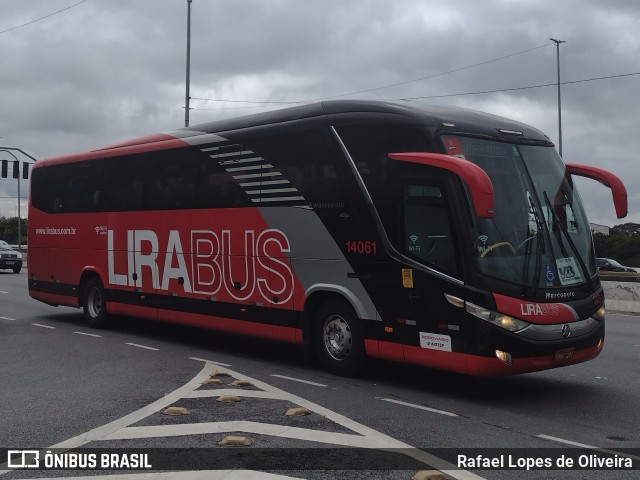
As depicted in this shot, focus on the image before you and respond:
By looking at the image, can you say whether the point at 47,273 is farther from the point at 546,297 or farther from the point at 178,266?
the point at 546,297

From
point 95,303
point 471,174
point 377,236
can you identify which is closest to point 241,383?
point 377,236

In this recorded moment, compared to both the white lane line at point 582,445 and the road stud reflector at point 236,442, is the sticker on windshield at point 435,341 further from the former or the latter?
the road stud reflector at point 236,442

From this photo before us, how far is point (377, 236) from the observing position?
9578mm

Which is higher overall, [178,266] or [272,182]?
[272,182]

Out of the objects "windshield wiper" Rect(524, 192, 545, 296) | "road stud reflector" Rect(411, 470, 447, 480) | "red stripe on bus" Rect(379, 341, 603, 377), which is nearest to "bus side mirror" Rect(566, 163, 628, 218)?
"windshield wiper" Rect(524, 192, 545, 296)

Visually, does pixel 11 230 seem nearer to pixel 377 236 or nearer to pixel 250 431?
pixel 377 236

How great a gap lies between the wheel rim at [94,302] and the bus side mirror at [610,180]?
367 inches

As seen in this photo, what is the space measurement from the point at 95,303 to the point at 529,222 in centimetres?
963

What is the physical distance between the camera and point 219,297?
12219mm

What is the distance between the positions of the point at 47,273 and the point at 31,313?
215 centimetres

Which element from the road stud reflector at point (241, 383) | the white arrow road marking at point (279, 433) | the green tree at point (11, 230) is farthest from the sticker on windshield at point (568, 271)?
the green tree at point (11, 230)

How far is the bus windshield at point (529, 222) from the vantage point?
8547mm

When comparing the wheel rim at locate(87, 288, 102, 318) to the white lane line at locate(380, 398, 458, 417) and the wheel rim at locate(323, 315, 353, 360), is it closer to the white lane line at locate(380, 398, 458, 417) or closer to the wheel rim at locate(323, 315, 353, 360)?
the wheel rim at locate(323, 315, 353, 360)

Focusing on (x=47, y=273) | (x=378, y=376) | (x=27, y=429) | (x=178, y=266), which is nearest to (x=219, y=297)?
(x=178, y=266)
